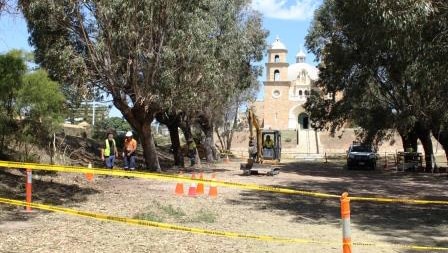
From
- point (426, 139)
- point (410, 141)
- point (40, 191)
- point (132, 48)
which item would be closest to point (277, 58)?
point (410, 141)

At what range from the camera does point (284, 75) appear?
104750mm

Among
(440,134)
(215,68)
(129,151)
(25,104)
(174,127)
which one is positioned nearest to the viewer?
(25,104)

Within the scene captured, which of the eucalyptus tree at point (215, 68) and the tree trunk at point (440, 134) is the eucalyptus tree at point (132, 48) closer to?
the eucalyptus tree at point (215, 68)

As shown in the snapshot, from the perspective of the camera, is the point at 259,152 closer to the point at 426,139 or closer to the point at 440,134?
the point at 440,134

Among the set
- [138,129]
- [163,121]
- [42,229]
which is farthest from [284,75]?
[42,229]

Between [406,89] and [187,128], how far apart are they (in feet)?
45.1

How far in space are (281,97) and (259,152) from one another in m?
75.0

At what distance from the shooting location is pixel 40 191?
1534cm

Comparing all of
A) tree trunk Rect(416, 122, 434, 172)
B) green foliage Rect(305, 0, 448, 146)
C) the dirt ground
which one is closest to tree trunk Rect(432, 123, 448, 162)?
green foliage Rect(305, 0, 448, 146)

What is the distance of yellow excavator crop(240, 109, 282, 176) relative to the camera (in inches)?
1100

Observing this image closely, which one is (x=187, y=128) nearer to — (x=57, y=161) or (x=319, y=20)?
(x=319, y=20)

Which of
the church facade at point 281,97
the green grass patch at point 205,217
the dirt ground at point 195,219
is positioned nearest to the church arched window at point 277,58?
the church facade at point 281,97

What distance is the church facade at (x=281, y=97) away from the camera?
103750 mm

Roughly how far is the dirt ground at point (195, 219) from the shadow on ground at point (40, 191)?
0.02 metres
